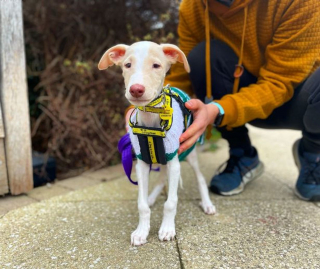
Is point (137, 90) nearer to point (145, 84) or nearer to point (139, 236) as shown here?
point (145, 84)

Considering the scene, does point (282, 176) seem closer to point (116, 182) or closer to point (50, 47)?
point (116, 182)

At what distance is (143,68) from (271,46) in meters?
0.92

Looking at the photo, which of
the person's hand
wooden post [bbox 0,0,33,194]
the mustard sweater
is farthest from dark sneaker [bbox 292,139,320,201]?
wooden post [bbox 0,0,33,194]

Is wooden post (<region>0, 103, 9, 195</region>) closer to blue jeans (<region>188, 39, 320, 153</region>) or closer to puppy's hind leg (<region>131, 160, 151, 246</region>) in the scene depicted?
puppy's hind leg (<region>131, 160, 151, 246</region>)

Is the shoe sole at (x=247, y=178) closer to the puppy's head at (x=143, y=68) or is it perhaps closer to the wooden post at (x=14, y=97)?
the puppy's head at (x=143, y=68)

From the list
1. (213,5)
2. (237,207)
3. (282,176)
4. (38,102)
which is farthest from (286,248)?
(38,102)

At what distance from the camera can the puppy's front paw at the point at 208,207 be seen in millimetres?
1815

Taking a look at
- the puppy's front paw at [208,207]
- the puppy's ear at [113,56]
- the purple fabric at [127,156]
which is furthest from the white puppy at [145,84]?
the puppy's front paw at [208,207]

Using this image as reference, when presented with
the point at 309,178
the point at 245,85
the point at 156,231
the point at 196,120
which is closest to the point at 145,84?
the point at 196,120

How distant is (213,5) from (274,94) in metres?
0.67

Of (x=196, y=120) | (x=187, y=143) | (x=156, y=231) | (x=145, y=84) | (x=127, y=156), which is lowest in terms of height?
(x=156, y=231)

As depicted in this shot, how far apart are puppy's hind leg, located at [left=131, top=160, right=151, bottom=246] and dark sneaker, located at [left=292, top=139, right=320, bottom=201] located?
1.11 meters

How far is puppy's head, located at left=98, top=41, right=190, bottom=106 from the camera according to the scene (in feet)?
4.18

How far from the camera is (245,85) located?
207 cm
